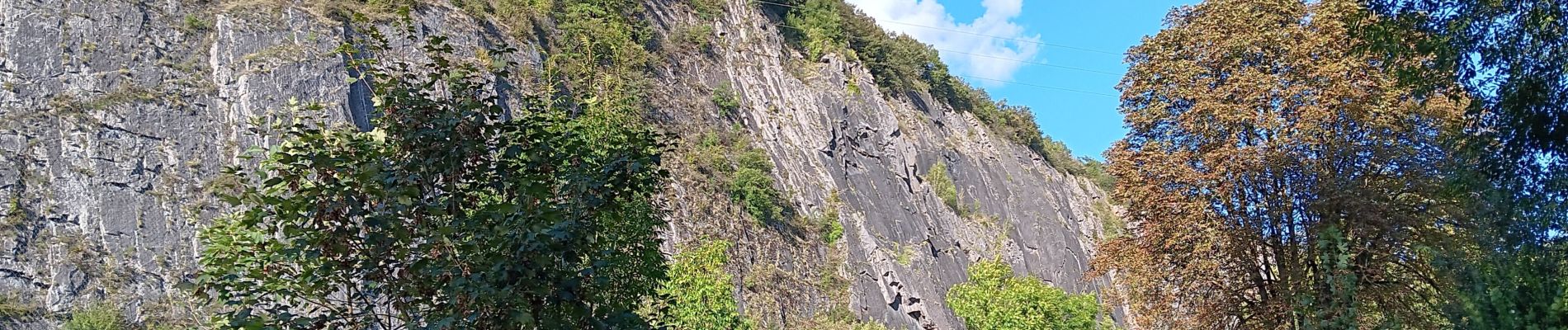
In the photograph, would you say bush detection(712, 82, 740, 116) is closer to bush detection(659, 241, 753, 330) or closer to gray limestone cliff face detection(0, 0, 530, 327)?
bush detection(659, 241, 753, 330)

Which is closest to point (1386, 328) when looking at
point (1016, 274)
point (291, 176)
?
point (291, 176)

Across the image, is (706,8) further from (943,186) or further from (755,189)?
(943,186)

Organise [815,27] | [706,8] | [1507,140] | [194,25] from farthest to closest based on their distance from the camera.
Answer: [815,27], [706,8], [194,25], [1507,140]

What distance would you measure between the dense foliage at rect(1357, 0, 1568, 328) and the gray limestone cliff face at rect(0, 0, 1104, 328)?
470 inches

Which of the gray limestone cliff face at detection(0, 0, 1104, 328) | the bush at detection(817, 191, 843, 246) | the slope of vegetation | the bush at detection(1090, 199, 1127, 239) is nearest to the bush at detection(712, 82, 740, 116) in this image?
the gray limestone cliff face at detection(0, 0, 1104, 328)

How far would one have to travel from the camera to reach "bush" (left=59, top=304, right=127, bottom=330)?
14312mm

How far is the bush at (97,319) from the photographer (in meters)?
14.3

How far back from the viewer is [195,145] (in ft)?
57.0

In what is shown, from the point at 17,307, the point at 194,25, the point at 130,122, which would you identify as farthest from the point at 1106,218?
the point at 17,307

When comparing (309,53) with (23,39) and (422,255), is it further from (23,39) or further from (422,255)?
(422,255)

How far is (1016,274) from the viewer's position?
37.6 m

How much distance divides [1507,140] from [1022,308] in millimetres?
15617

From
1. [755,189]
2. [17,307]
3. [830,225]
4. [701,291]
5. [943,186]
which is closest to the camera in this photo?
[17,307]

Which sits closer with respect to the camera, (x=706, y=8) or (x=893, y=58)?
(x=706, y=8)
